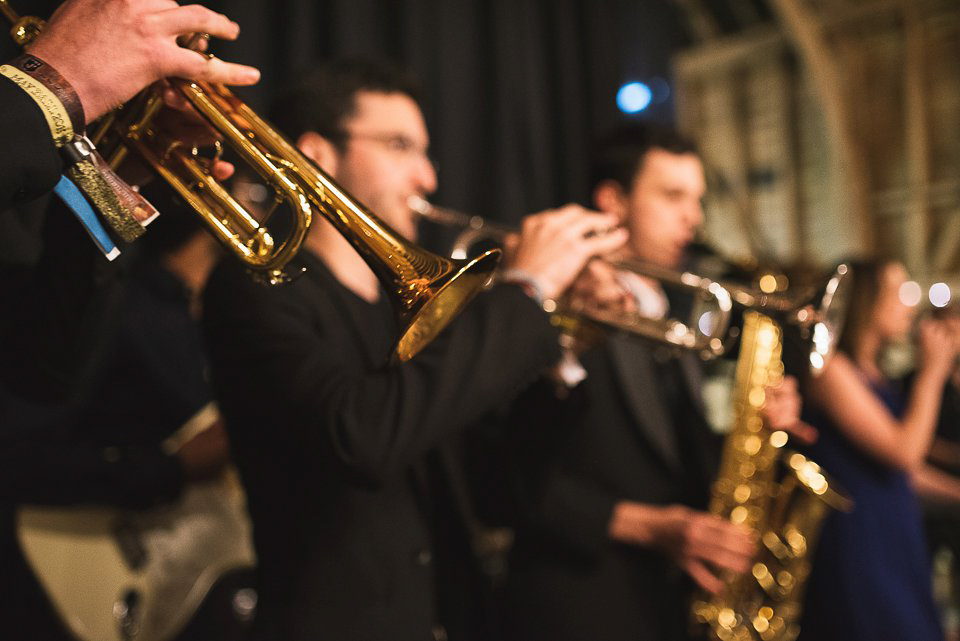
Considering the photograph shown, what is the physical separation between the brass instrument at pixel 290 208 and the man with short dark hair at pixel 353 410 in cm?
9

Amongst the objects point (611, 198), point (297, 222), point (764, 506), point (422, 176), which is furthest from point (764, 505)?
point (297, 222)

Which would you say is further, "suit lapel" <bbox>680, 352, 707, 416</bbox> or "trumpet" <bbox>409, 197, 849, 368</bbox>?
"suit lapel" <bbox>680, 352, 707, 416</bbox>

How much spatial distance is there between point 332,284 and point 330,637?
549 mm

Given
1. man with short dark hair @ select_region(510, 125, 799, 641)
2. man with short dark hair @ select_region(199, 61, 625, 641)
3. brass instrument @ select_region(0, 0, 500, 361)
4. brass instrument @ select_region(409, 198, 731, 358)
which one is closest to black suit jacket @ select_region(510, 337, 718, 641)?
man with short dark hair @ select_region(510, 125, 799, 641)

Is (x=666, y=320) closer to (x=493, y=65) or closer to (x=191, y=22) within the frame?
(x=191, y=22)

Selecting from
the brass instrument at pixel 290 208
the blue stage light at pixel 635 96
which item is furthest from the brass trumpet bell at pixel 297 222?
the blue stage light at pixel 635 96

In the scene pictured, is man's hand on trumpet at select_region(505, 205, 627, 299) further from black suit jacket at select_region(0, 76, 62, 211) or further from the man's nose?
black suit jacket at select_region(0, 76, 62, 211)

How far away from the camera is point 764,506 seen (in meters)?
2.00

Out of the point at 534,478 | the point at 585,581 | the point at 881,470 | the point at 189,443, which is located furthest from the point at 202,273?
the point at 881,470

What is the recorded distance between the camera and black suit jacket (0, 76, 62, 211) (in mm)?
769

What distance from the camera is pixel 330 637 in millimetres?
1080

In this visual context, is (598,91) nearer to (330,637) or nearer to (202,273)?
(202,273)

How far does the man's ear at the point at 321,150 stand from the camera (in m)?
1.46

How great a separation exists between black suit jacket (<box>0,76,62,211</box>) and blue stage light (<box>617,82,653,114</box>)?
3086 millimetres
